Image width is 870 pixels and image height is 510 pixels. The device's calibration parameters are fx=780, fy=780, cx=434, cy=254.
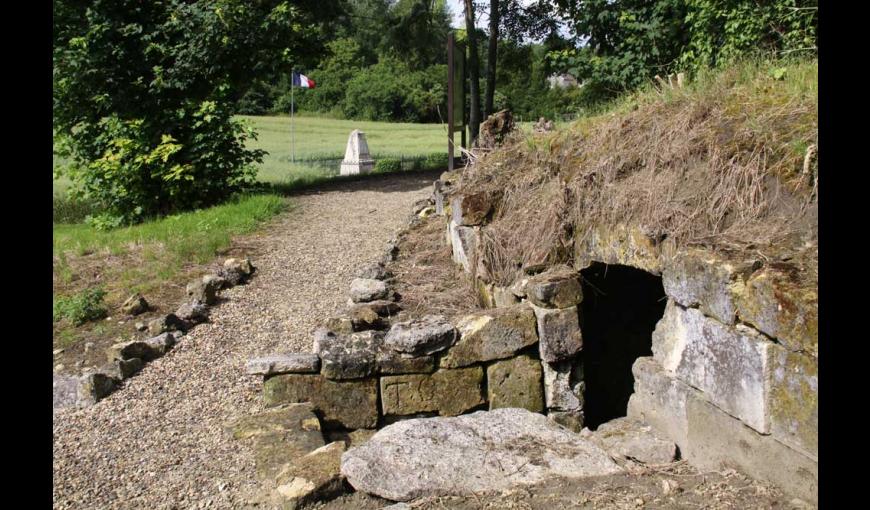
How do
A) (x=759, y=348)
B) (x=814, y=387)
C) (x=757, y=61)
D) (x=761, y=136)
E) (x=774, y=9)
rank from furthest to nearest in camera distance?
(x=774, y=9) → (x=757, y=61) → (x=761, y=136) → (x=759, y=348) → (x=814, y=387)

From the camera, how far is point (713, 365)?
12.9 ft

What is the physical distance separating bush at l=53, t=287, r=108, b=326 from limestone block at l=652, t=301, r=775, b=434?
5656mm

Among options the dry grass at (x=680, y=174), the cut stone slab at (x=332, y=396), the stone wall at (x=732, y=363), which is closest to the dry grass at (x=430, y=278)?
the dry grass at (x=680, y=174)

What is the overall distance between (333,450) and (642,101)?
3.56 metres

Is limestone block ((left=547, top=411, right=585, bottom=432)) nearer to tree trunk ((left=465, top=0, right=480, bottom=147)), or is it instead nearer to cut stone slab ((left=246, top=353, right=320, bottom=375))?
cut stone slab ((left=246, top=353, right=320, bottom=375))

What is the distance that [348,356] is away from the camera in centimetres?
500

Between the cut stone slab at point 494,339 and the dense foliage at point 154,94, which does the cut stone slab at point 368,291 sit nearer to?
the cut stone slab at point 494,339

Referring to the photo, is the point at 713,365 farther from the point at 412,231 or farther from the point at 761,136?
the point at 412,231

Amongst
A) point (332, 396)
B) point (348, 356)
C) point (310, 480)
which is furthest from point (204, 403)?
point (310, 480)

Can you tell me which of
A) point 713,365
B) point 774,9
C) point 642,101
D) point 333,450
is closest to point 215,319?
point 333,450

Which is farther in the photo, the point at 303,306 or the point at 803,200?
the point at 303,306

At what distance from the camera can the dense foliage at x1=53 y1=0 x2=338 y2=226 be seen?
12578mm

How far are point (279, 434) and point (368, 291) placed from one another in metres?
2.12

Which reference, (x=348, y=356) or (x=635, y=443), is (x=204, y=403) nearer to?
(x=348, y=356)
